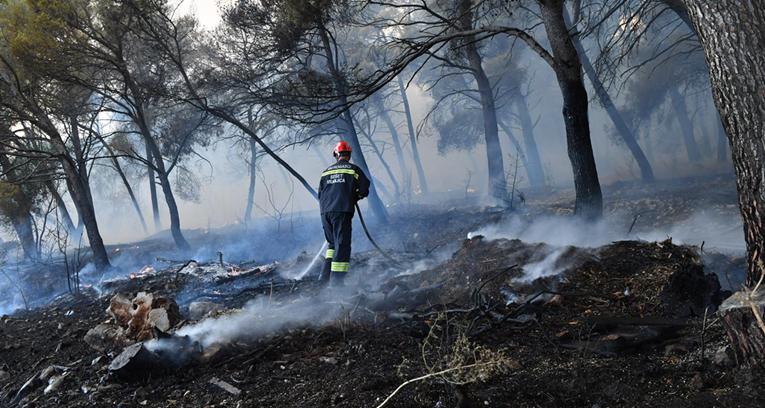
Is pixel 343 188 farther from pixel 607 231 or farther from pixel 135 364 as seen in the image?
pixel 607 231

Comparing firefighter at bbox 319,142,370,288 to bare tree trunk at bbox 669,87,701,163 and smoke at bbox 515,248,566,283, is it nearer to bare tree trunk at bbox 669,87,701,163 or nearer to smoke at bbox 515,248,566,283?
smoke at bbox 515,248,566,283

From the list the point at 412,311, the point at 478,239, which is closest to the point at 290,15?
the point at 478,239

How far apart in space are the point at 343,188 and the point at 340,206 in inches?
10.8

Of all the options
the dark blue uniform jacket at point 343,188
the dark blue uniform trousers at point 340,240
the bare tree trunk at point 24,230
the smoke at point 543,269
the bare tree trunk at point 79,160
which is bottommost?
the smoke at point 543,269

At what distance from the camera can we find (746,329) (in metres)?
2.46

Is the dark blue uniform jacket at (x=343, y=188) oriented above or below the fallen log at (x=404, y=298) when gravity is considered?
above

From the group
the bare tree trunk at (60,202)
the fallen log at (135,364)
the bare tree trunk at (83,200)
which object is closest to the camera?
the fallen log at (135,364)

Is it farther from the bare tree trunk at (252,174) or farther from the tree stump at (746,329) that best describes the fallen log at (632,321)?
the bare tree trunk at (252,174)

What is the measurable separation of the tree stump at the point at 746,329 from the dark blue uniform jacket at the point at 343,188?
480 centimetres

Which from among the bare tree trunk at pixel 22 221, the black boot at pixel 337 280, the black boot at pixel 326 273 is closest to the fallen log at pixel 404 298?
the black boot at pixel 337 280

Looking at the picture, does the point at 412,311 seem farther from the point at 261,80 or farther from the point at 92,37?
the point at 92,37

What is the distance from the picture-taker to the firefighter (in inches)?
261

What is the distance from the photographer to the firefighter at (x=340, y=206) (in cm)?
663

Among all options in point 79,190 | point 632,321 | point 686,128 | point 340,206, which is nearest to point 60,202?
point 79,190
